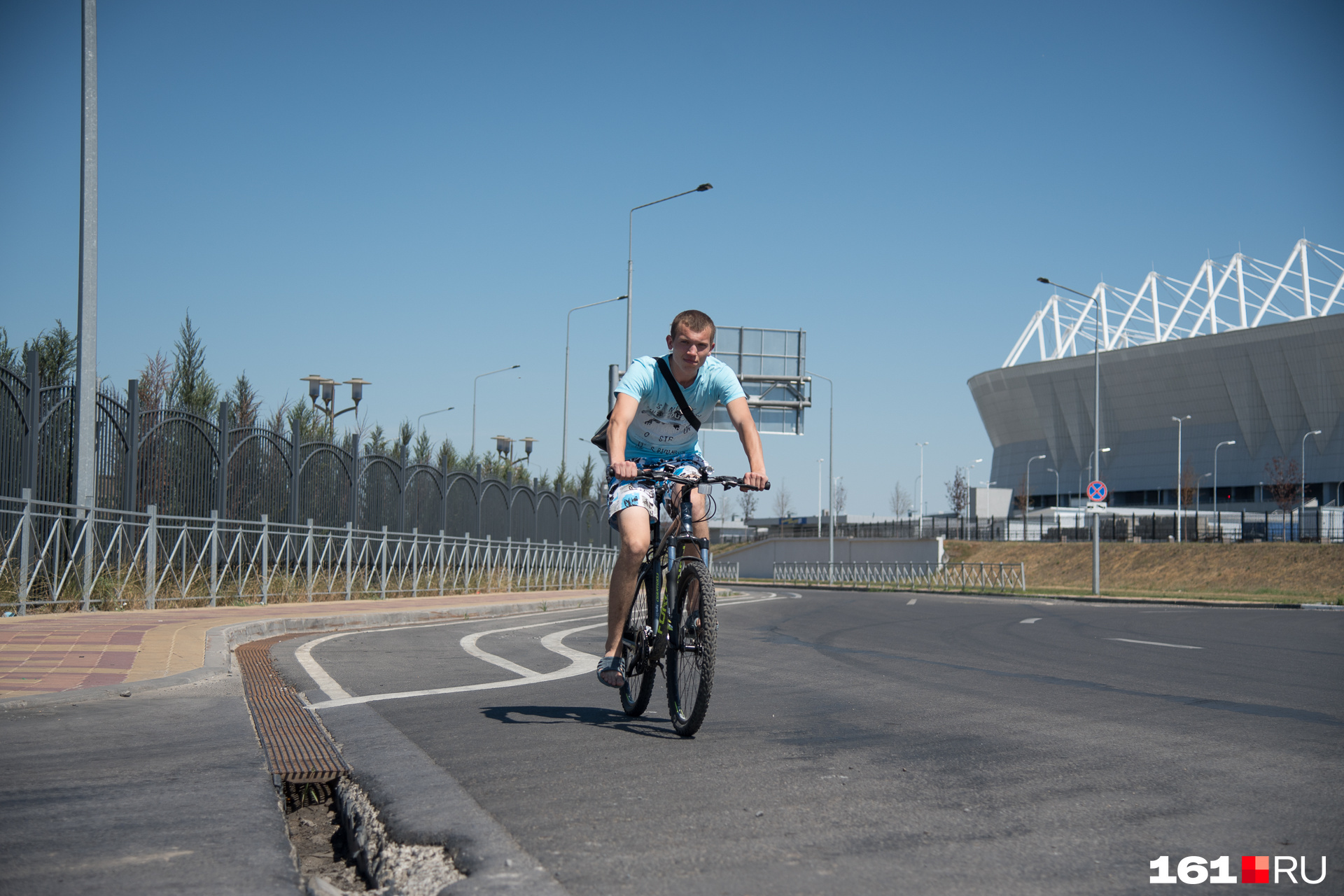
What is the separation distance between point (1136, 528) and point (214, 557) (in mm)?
55708

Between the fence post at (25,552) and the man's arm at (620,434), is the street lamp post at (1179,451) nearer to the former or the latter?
the fence post at (25,552)

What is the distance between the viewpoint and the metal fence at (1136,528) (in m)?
56.5

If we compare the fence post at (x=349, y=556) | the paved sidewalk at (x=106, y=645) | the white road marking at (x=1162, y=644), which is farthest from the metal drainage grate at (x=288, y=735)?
the fence post at (x=349, y=556)

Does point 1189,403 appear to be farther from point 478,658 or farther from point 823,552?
point 478,658

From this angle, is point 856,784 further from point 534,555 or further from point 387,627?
point 534,555

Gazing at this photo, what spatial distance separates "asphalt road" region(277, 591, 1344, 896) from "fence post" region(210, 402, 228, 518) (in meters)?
8.16

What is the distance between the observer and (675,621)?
4801 mm

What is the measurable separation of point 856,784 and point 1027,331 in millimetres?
103431

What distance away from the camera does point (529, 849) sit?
280cm

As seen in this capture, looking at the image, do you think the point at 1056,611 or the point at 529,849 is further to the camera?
the point at 1056,611

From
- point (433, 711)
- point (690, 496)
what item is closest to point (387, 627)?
point (433, 711)

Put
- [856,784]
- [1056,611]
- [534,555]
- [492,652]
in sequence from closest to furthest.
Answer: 1. [856,784]
2. [492,652]
3. [1056,611]
4. [534,555]

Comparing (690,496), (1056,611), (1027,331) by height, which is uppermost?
(1027,331)

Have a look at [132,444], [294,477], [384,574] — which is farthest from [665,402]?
[384,574]
